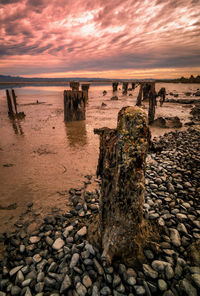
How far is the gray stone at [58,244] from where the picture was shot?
274cm

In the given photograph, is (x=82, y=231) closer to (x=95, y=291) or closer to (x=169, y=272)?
(x=95, y=291)

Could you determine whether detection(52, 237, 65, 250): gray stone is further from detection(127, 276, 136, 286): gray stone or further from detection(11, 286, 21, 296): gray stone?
detection(127, 276, 136, 286): gray stone

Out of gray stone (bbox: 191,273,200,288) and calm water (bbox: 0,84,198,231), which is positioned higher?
gray stone (bbox: 191,273,200,288)

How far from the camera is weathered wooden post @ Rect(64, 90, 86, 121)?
11.9m

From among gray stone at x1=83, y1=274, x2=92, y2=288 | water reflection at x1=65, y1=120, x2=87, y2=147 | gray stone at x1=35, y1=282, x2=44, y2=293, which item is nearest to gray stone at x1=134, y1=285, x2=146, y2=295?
gray stone at x1=83, y1=274, x2=92, y2=288

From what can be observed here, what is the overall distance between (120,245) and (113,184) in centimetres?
97

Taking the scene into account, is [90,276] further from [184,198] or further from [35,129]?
[35,129]

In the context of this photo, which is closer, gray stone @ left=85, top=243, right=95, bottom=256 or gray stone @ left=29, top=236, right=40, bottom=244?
gray stone @ left=85, top=243, right=95, bottom=256

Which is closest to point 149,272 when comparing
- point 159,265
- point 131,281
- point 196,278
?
point 159,265

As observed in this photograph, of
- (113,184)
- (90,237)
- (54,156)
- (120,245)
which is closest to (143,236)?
(120,245)

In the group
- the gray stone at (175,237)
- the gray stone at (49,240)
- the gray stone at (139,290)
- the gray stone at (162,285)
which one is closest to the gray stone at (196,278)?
the gray stone at (162,285)

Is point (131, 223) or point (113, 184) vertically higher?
point (113, 184)

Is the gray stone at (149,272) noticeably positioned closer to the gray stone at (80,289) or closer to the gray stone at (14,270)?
the gray stone at (80,289)

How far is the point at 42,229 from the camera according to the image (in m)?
3.16
